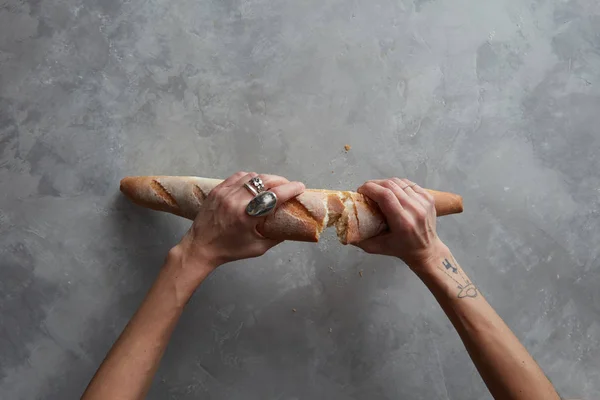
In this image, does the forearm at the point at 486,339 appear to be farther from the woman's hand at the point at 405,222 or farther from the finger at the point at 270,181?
the finger at the point at 270,181

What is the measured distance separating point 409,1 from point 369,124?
0.56 metres

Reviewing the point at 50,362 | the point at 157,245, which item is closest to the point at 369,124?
the point at 157,245

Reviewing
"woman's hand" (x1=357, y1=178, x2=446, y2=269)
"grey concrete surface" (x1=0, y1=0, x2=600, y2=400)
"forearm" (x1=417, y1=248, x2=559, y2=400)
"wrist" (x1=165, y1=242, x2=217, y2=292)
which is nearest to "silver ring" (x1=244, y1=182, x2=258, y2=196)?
"wrist" (x1=165, y1=242, x2=217, y2=292)

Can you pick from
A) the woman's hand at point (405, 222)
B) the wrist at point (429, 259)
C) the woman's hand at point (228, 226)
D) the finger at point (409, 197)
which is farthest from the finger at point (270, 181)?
the wrist at point (429, 259)

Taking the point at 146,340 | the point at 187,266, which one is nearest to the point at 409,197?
the point at 187,266

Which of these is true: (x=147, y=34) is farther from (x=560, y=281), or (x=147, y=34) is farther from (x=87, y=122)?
(x=560, y=281)

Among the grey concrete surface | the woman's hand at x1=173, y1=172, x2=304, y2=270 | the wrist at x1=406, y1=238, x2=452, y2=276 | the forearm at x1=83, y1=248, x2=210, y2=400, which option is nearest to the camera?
the forearm at x1=83, y1=248, x2=210, y2=400

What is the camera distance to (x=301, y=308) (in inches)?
76.8

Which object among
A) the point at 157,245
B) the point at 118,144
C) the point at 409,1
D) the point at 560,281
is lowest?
the point at 560,281

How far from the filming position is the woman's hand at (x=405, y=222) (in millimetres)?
1543

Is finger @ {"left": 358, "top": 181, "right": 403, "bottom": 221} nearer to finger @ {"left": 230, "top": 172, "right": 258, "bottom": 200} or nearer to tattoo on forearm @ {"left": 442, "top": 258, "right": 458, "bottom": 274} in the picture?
tattoo on forearm @ {"left": 442, "top": 258, "right": 458, "bottom": 274}

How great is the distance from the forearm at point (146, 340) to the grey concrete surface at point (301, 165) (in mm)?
419

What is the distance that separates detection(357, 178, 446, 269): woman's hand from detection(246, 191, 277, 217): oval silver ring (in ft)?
1.11

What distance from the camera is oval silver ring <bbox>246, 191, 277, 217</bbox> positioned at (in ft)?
4.83
